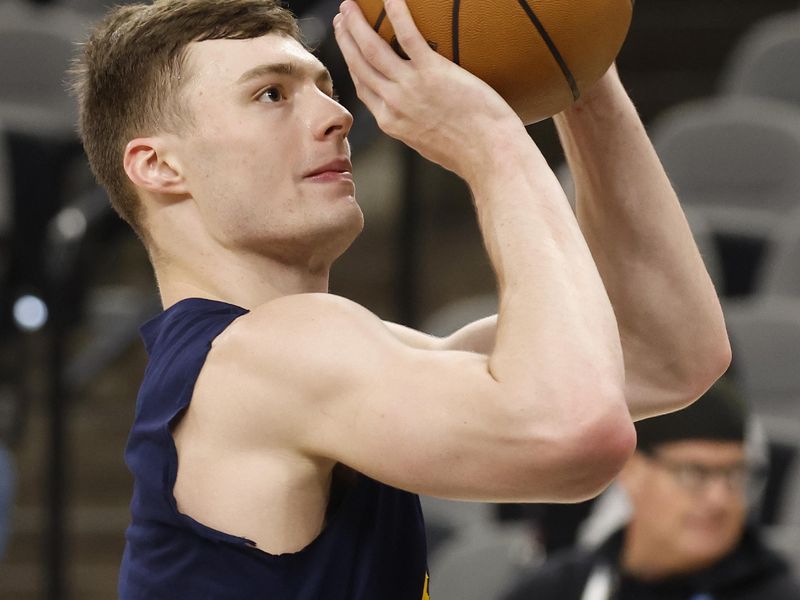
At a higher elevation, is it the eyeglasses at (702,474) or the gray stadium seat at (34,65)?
the gray stadium seat at (34,65)

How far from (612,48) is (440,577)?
7.59 feet

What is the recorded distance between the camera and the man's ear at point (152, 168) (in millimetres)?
2021

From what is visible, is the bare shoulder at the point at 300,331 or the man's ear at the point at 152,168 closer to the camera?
the bare shoulder at the point at 300,331

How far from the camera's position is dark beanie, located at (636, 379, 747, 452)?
3617 mm

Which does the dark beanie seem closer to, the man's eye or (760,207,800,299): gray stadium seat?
(760,207,800,299): gray stadium seat

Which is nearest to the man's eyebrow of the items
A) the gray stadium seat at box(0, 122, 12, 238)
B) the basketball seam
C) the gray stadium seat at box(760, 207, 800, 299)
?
the basketball seam

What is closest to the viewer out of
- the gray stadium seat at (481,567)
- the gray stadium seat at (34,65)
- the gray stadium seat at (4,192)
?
the gray stadium seat at (481,567)

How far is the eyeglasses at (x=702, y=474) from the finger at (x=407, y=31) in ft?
6.77

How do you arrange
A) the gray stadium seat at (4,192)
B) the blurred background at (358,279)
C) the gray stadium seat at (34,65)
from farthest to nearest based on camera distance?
the gray stadium seat at (34,65), the gray stadium seat at (4,192), the blurred background at (358,279)

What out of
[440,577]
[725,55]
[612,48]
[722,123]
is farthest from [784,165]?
[612,48]

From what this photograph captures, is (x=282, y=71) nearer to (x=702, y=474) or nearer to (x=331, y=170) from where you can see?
(x=331, y=170)

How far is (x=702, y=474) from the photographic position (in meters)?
3.61

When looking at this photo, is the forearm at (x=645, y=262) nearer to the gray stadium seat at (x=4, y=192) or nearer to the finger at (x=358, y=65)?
the finger at (x=358, y=65)

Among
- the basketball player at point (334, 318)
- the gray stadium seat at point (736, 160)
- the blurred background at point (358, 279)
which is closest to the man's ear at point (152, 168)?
the basketball player at point (334, 318)
